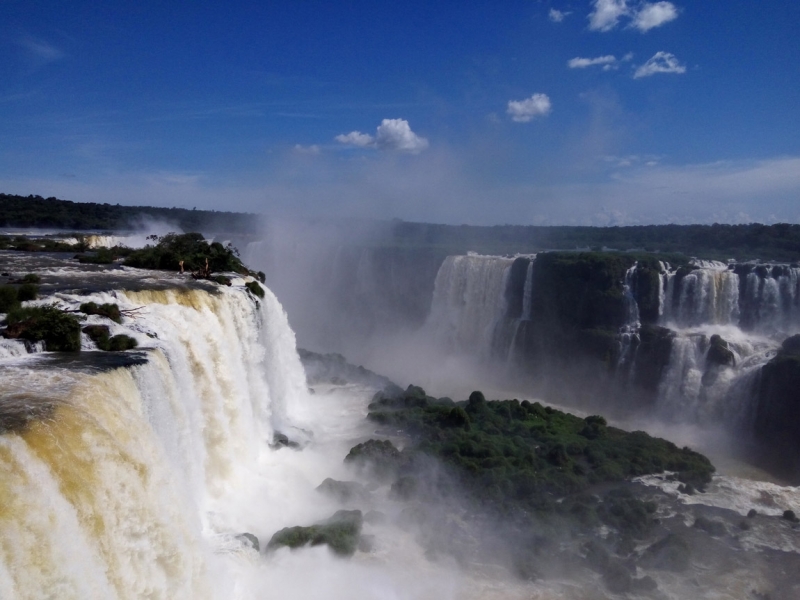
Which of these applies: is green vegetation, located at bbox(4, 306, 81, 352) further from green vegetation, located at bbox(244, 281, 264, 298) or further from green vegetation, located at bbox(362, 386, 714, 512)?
green vegetation, located at bbox(362, 386, 714, 512)

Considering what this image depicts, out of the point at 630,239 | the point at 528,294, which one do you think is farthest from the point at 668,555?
the point at 630,239

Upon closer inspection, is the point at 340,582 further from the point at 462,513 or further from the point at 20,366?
the point at 20,366

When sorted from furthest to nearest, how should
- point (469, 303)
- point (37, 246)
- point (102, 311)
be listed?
point (469, 303)
point (37, 246)
point (102, 311)

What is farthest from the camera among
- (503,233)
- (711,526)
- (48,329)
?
(503,233)

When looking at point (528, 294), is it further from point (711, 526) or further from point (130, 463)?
point (130, 463)

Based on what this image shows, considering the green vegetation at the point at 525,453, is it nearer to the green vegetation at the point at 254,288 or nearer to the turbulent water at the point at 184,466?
the turbulent water at the point at 184,466

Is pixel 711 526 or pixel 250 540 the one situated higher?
pixel 250 540

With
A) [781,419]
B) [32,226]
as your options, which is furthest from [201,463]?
[32,226]
